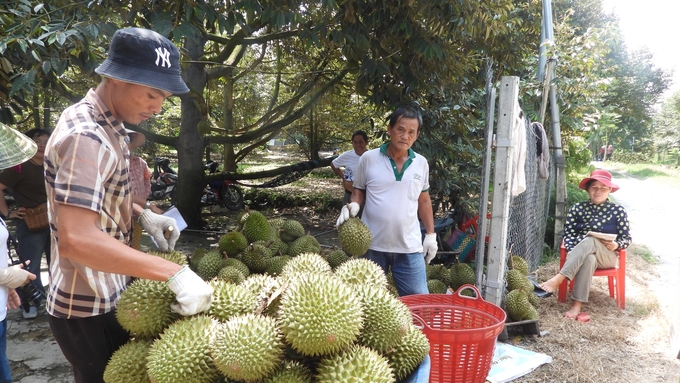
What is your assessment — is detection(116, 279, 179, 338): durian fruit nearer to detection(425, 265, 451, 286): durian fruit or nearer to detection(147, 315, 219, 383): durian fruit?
detection(147, 315, 219, 383): durian fruit

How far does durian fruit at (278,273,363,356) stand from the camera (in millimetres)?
1384

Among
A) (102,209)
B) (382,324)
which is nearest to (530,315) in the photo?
(382,324)

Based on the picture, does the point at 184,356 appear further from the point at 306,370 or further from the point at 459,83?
the point at 459,83

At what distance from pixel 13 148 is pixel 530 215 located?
4.97 metres

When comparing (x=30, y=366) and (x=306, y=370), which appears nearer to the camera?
(x=306, y=370)

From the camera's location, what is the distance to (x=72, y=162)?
1.34 meters

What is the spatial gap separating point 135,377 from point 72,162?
0.76m

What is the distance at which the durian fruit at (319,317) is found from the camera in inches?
54.5

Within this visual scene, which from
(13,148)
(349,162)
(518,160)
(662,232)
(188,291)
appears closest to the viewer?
(188,291)

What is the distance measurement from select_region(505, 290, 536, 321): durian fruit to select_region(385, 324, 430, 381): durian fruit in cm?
245

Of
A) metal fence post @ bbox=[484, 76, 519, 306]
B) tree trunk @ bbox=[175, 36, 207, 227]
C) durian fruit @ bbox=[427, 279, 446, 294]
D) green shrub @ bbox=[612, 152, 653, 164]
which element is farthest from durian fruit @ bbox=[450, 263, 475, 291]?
green shrub @ bbox=[612, 152, 653, 164]

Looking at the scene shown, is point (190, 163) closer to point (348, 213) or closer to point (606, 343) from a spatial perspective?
point (348, 213)

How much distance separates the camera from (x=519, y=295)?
12.5 feet

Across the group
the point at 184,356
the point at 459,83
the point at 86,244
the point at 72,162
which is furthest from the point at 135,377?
the point at 459,83
